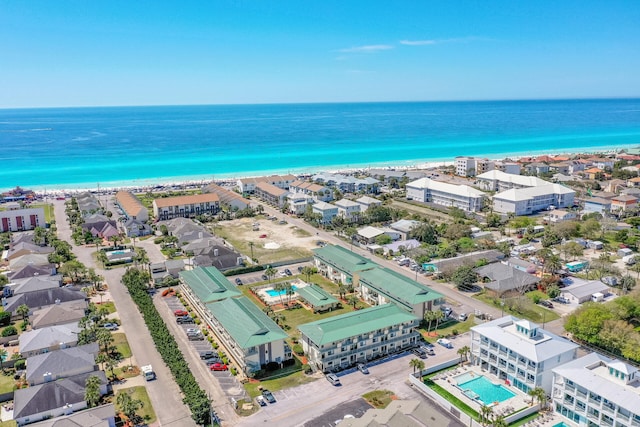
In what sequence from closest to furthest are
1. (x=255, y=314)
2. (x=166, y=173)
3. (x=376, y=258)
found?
(x=255, y=314), (x=376, y=258), (x=166, y=173)

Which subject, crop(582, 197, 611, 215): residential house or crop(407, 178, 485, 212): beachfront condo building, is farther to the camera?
crop(407, 178, 485, 212): beachfront condo building

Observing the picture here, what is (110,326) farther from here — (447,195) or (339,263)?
(447,195)

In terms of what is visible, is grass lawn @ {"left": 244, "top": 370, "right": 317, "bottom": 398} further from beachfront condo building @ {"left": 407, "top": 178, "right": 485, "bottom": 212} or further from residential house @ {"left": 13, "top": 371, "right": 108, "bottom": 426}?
beachfront condo building @ {"left": 407, "top": 178, "right": 485, "bottom": 212}

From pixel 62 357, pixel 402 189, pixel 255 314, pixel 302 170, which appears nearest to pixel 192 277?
pixel 255 314

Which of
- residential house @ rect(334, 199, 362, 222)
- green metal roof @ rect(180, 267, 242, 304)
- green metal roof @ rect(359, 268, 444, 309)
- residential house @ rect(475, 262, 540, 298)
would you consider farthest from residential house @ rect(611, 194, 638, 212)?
green metal roof @ rect(180, 267, 242, 304)

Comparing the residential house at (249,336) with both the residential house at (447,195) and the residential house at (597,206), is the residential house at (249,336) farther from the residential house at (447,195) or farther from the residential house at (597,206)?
the residential house at (597,206)

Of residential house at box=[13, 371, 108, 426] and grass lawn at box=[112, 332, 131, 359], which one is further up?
residential house at box=[13, 371, 108, 426]

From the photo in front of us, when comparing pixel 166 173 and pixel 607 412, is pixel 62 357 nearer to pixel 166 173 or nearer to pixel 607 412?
pixel 607 412
